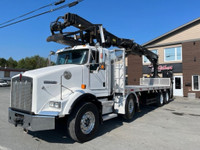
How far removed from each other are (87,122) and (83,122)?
18 centimetres

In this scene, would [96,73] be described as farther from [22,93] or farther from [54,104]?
[22,93]

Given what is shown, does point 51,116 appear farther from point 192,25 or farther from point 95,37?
point 192,25

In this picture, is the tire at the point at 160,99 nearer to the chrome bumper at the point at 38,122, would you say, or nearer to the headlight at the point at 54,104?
the headlight at the point at 54,104

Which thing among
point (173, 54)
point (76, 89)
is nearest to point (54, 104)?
point (76, 89)

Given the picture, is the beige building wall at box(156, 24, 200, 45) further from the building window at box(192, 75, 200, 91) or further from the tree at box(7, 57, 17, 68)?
the tree at box(7, 57, 17, 68)

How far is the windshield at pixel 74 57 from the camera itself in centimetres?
479

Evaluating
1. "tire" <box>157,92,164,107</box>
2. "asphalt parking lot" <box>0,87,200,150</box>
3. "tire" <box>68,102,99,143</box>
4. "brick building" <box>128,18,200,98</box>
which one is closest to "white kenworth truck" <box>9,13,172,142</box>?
"tire" <box>68,102,99,143</box>

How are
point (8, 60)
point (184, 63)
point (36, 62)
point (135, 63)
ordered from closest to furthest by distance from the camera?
point (184, 63) < point (135, 63) < point (36, 62) < point (8, 60)

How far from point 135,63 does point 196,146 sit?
52.2ft

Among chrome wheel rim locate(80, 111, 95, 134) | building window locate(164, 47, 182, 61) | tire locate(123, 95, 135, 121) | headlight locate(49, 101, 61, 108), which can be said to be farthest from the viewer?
building window locate(164, 47, 182, 61)

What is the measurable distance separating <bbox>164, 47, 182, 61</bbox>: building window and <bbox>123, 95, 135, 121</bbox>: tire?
41.3 ft

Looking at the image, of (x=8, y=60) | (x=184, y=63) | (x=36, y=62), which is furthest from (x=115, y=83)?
(x=8, y=60)

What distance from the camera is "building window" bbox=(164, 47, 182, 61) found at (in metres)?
16.2

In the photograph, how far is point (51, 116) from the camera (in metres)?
3.50
